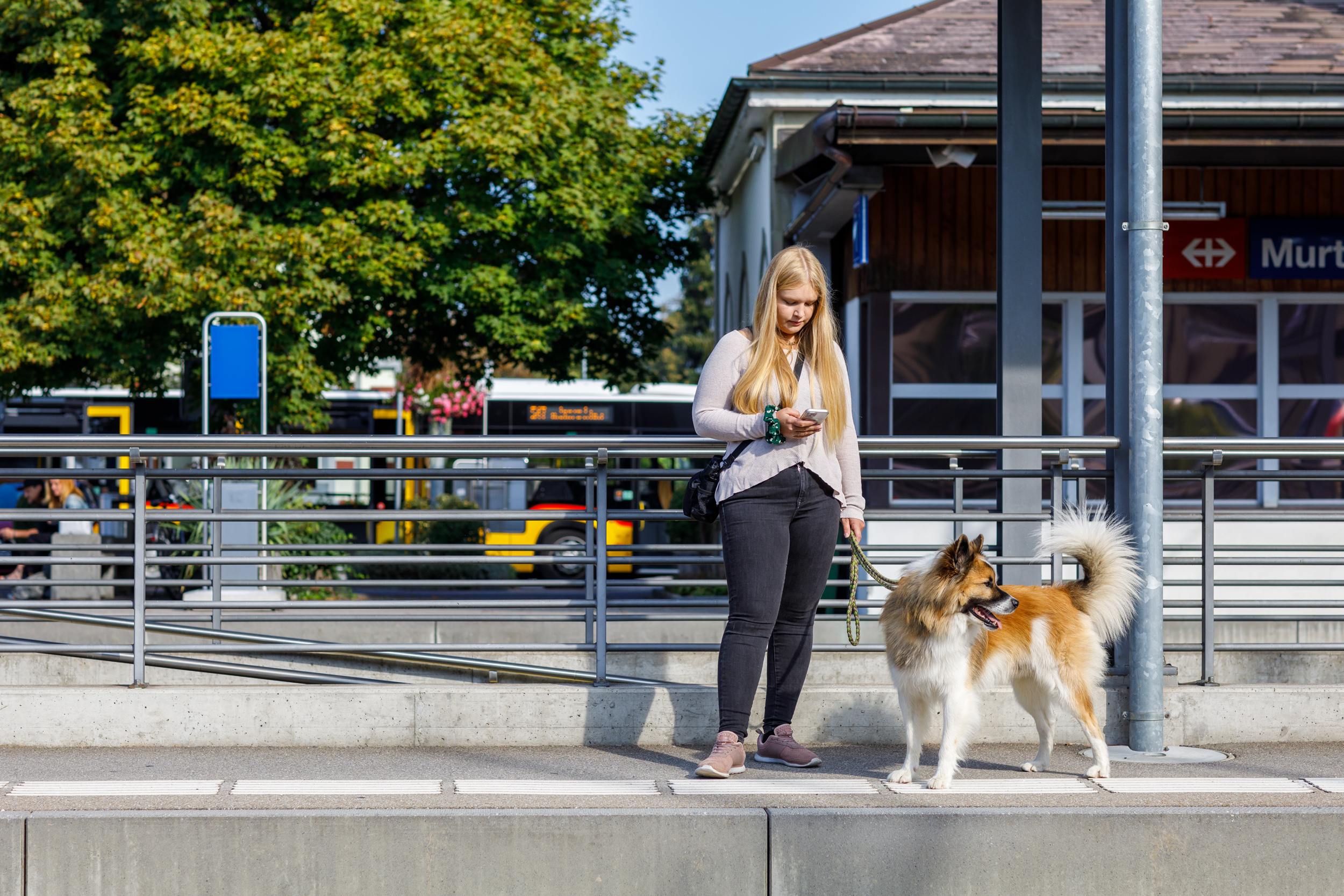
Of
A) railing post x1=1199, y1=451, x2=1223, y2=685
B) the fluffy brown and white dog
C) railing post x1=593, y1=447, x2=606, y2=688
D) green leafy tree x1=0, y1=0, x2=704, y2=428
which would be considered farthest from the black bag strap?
green leafy tree x1=0, y1=0, x2=704, y2=428

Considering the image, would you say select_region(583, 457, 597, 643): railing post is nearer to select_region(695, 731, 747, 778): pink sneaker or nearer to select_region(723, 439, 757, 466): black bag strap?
select_region(723, 439, 757, 466): black bag strap

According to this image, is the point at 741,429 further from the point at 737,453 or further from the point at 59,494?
the point at 59,494

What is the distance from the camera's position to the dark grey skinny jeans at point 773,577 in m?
5.02

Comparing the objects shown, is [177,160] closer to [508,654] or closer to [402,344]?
[402,344]

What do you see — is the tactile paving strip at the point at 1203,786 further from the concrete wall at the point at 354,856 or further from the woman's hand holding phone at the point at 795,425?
the woman's hand holding phone at the point at 795,425

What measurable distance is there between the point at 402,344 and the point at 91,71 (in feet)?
19.2

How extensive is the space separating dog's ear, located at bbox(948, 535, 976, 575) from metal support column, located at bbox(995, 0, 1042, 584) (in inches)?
92.3

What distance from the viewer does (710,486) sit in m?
5.12

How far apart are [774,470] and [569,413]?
63.6 feet

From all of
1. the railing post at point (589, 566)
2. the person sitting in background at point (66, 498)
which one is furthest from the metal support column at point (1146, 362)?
the person sitting in background at point (66, 498)

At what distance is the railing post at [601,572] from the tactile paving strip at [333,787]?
1.22m

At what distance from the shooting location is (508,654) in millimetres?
7605

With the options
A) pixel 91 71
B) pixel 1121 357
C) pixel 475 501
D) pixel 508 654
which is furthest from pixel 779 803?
pixel 475 501

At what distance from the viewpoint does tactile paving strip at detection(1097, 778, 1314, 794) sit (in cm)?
477
